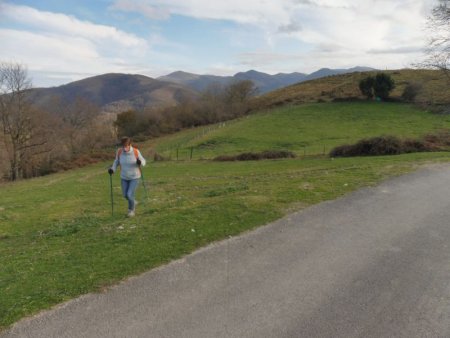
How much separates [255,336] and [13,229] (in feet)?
35.4

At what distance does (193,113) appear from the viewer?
82.1m

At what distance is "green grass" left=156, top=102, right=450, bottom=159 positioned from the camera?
141ft

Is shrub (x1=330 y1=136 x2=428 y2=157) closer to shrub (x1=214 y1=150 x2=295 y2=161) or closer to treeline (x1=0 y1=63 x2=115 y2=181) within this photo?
shrub (x1=214 y1=150 x2=295 y2=161)

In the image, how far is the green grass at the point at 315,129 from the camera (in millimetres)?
42906

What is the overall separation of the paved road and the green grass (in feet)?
96.3

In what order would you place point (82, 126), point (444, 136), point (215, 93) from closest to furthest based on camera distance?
1. point (444, 136)
2. point (82, 126)
3. point (215, 93)

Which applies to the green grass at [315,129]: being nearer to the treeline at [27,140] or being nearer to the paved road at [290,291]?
the treeline at [27,140]

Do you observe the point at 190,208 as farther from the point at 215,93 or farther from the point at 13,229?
the point at 215,93

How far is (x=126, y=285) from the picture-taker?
6242 millimetres

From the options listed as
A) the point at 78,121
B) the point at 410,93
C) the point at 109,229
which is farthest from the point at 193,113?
the point at 109,229

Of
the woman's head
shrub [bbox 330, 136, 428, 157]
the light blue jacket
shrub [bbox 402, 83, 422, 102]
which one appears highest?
shrub [bbox 402, 83, 422, 102]

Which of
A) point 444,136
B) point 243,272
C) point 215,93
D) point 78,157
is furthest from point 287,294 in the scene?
point 215,93

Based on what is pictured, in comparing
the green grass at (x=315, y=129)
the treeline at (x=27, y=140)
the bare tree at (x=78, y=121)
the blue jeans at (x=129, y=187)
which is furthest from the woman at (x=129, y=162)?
the bare tree at (x=78, y=121)

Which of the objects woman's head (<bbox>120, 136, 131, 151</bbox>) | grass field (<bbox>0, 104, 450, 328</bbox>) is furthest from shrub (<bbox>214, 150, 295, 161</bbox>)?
woman's head (<bbox>120, 136, 131, 151</bbox>)
